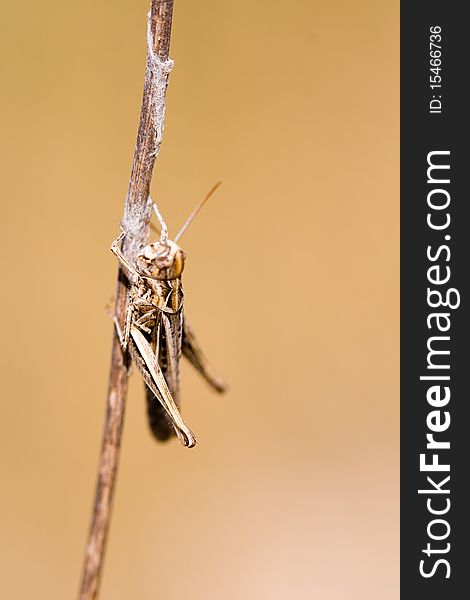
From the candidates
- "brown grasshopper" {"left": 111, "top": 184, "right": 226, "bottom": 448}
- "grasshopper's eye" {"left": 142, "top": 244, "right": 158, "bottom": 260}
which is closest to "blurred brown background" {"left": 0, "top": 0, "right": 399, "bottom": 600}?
"brown grasshopper" {"left": 111, "top": 184, "right": 226, "bottom": 448}

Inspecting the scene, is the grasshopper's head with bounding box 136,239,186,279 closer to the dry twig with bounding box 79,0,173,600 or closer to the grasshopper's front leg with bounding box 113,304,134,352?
the dry twig with bounding box 79,0,173,600

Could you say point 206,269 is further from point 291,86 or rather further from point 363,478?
point 363,478

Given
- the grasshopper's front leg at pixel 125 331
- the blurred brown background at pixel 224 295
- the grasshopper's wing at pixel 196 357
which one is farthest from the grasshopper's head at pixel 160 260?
the blurred brown background at pixel 224 295

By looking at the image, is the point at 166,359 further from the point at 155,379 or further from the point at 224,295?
the point at 224,295

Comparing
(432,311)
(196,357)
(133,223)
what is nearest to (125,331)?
(133,223)

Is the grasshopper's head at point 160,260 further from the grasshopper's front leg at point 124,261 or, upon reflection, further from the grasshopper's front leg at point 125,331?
the grasshopper's front leg at point 125,331

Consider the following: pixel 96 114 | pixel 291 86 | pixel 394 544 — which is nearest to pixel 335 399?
pixel 394 544
